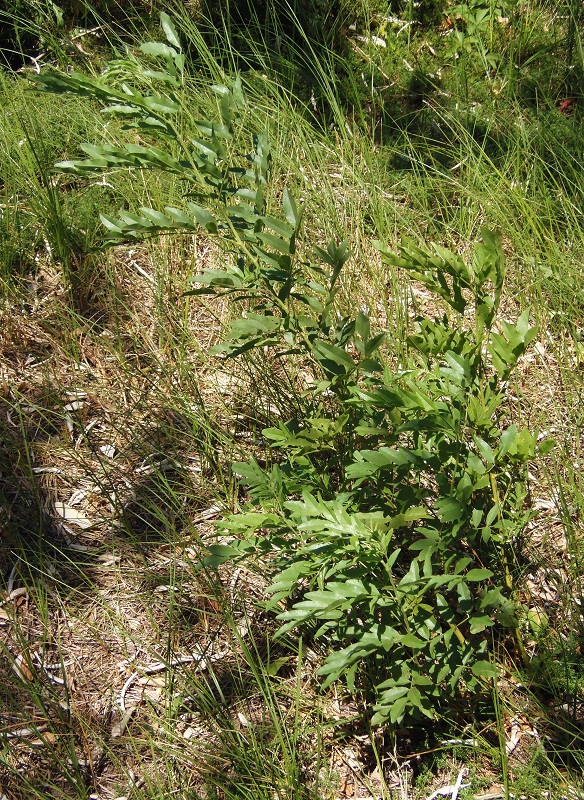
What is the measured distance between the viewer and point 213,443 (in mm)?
2789

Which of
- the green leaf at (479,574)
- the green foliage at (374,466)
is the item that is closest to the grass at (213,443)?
the green foliage at (374,466)

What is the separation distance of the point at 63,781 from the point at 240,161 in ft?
8.19

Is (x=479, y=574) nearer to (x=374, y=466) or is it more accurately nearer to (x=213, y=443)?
(x=374, y=466)

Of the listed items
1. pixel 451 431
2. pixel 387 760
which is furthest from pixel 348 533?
pixel 387 760

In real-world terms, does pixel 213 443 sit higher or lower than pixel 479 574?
lower

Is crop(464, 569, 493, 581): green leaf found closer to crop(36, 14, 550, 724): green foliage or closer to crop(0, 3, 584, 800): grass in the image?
crop(36, 14, 550, 724): green foliage

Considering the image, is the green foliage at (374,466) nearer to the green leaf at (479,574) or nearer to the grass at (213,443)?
the green leaf at (479,574)

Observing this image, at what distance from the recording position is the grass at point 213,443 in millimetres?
2098

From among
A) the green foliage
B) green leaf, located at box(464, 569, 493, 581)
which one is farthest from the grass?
green leaf, located at box(464, 569, 493, 581)

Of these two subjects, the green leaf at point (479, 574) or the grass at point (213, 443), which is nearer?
the green leaf at point (479, 574)

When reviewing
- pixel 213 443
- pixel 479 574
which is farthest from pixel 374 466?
pixel 213 443

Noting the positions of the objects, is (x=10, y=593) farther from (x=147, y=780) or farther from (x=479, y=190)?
(x=479, y=190)

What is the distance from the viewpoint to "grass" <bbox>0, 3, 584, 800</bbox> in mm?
2098

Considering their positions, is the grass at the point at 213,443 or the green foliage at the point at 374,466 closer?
the green foliage at the point at 374,466
